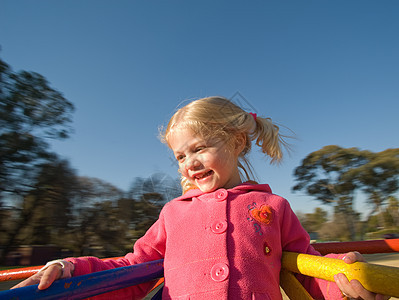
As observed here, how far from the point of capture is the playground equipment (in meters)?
0.53

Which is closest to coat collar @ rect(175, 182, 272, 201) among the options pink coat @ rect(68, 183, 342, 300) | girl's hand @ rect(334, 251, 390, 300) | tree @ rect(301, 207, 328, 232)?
pink coat @ rect(68, 183, 342, 300)

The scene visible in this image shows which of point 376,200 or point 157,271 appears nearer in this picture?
point 157,271

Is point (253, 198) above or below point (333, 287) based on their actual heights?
above

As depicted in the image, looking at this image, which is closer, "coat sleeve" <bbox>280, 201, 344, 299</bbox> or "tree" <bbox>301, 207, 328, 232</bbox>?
"coat sleeve" <bbox>280, 201, 344, 299</bbox>

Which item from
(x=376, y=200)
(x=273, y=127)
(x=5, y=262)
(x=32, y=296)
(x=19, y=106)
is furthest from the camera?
(x=376, y=200)

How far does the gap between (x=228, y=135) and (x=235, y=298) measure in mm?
613

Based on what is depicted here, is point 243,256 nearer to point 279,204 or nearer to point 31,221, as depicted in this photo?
point 279,204

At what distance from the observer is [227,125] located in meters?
1.19

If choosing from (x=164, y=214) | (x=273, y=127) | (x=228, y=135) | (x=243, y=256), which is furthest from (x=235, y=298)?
(x=273, y=127)

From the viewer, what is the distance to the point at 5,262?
5.27 meters

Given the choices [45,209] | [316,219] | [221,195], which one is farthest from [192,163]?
[316,219]

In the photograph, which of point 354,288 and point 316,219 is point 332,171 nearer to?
point 316,219

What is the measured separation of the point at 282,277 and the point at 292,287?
0.22ft

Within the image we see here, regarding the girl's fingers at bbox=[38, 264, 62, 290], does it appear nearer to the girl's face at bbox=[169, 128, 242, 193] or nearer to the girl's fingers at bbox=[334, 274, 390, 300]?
the girl's face at bbox=[169, 128, 242, 193]
